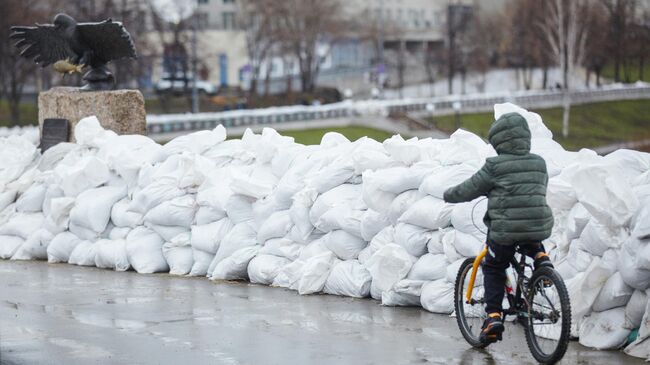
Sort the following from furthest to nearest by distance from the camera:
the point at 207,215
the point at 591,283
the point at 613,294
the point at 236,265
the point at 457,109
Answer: the point at 457,109, the point at 207,215, the point at 236,265, the point at 591,283, the point at 613,294

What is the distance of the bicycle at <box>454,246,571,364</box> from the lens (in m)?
6.77

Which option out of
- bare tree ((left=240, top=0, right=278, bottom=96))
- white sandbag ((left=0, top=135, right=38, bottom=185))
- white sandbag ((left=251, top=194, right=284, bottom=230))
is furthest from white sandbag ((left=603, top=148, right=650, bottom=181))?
bare tree ((left=240, top=0, right=278, bottom=96))

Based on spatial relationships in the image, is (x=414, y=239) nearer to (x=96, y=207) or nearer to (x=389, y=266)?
(x=389, y=266)

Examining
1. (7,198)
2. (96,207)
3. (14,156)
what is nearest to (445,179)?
(96,207)

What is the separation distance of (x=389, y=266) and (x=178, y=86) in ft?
185

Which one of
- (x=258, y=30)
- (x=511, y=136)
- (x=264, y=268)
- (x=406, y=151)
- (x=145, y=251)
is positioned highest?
(x=511, y=136)

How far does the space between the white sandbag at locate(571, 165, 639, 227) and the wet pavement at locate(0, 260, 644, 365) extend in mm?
746

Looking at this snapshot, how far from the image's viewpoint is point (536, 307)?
23.3 ft

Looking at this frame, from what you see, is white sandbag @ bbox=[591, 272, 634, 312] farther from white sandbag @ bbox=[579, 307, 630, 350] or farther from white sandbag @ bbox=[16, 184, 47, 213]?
white sandbag @ bbox=[16, 184, 47, 213]

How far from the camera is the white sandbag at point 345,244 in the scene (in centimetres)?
959

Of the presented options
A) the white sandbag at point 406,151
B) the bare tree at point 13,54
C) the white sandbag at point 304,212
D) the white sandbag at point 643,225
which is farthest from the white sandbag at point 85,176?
the bare tree at point 13,54

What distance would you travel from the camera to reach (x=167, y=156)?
1186 cm

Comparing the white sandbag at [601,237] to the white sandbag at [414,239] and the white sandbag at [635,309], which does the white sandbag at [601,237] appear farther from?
the white sandbag at [414,239]

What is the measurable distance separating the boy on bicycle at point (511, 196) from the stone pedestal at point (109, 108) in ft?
25.5
